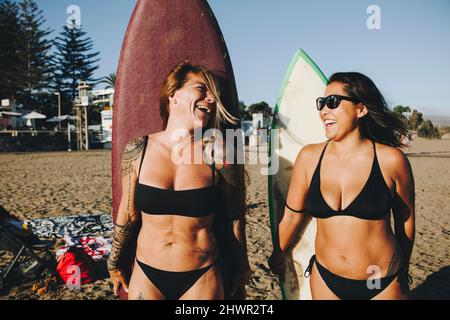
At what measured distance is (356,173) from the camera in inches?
63.9

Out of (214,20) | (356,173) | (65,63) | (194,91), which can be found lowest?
(356,173)

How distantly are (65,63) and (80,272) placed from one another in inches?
1393

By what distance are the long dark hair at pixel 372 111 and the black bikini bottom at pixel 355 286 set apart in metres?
0.63

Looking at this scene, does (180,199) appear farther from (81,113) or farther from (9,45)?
(9,45)

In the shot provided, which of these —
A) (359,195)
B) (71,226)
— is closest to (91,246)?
(71,226)

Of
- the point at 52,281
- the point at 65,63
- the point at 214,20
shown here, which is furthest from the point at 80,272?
the point at 65,63

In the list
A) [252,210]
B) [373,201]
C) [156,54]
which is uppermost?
[156,54]

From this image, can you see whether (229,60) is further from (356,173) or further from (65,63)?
(65,63)

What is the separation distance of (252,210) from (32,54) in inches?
1245

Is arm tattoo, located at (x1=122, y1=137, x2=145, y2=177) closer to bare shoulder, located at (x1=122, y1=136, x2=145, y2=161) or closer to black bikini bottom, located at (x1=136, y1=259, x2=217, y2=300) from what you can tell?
bare shoulder, located at (x1=122, y1=136, x2=145, y2=161)

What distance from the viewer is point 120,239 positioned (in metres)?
1.82

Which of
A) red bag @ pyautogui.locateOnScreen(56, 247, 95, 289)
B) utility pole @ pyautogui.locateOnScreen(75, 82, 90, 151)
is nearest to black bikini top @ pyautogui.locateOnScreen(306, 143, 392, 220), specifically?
red bag @ pyautogui.locateOnScreen(56, 247, 95, 289)

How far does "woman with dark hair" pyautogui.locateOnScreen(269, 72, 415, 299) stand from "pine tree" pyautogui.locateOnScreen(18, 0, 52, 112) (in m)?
34.5

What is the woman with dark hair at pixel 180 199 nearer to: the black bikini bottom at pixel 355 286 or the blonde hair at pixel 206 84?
the blonde hair at pixel 206 84
